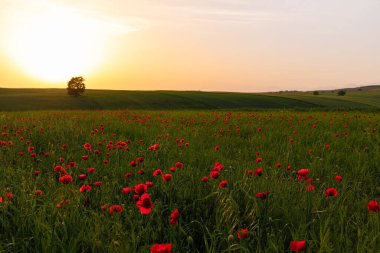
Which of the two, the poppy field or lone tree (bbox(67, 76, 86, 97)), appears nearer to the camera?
the poppy field

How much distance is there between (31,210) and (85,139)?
3778mm

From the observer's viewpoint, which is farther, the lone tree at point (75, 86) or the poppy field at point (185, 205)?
the lone tree at point (75, 86)

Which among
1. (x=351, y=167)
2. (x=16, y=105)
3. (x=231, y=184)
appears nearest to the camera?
(x=231, y=184)

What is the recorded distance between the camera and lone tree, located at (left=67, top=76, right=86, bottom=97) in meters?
55.2

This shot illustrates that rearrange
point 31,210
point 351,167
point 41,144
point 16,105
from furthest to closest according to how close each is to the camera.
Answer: point 16,105, point 41,144, point 351,167, point 31,210

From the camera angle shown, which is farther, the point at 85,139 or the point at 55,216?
the point at 85,139

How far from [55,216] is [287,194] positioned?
1.97 metres

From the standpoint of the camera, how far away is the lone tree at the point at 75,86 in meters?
55.2

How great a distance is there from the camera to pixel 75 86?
55625 mm

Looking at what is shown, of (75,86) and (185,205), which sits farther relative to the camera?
(75,86)

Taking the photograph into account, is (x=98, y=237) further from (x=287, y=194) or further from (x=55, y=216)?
(x=287, y=194)

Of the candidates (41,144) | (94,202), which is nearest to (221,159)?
(94,202)

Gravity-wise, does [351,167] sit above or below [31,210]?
below

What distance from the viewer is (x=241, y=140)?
21.5ft
